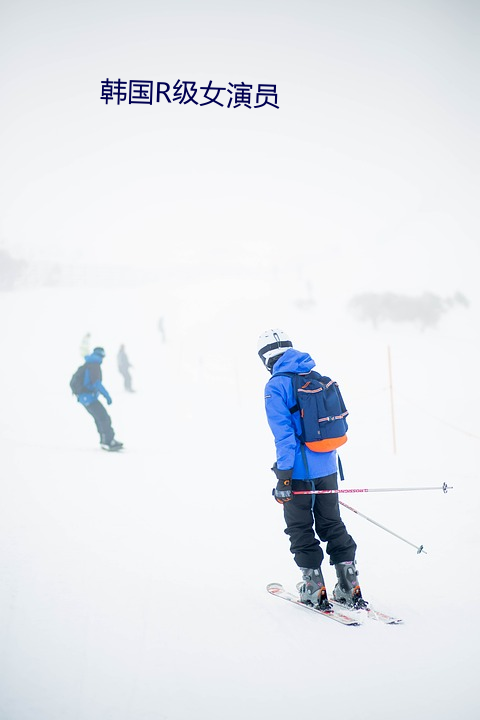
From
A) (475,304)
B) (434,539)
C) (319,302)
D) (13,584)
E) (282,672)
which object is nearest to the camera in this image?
(282,672)

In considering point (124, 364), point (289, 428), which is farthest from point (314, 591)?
point (124, 364)

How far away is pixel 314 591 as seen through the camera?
280 cm

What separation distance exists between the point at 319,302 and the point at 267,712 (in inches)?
1556

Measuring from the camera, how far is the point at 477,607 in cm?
287

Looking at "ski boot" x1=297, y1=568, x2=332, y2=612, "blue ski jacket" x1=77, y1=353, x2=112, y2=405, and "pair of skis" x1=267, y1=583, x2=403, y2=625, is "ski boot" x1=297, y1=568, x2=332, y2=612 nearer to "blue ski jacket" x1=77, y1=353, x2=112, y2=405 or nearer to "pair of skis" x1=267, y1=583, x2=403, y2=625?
"pair of skis" x1=267, y1=583, x2=403, y2=625

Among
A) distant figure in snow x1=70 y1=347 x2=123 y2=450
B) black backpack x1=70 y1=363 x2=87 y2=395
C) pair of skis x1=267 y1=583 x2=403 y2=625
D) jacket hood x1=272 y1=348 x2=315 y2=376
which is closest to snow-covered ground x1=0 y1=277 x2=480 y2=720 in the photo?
pair of skis x1=267 y1=583 x2=403 y2=625

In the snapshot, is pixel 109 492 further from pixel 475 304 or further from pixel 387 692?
pixel 475 304

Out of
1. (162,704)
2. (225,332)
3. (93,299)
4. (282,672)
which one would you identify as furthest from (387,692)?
(93,299)

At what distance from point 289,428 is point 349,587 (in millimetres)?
1240

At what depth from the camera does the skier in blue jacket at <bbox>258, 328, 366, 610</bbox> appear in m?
2.79

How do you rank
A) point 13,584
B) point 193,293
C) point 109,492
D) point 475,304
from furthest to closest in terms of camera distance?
1. point 193,293
2. point 475,304
3. point 109,492
4. point 13,584

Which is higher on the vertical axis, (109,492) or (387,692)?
(109,492)

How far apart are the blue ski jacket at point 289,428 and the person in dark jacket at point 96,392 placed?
528 centimetres

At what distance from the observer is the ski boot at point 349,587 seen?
9.26 ft
